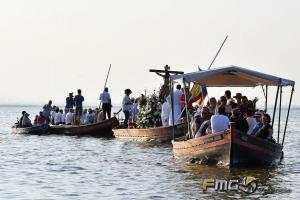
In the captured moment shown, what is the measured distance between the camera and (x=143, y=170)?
19.7m

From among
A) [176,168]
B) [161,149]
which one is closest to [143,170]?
[176,168]

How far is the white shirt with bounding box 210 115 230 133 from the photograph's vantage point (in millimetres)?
18438

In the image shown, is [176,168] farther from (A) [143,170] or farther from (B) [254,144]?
(B) [254,144]

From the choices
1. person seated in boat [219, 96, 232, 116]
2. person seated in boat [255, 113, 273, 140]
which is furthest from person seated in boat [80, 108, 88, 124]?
person seated in boat [255, 113, 273, 140]

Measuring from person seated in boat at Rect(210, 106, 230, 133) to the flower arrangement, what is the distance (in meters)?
12.2

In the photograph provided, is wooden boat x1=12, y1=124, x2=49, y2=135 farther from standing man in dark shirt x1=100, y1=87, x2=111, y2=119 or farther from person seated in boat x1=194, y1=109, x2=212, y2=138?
person seated in boat x1=194, y1=109, x2=212, y2=138

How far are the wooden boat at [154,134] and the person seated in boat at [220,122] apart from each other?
8631 millimetres

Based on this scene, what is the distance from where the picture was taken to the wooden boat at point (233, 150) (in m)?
18.1

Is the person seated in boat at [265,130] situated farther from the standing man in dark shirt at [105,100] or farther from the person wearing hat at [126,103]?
the standing man in dark shirt at [105,100]

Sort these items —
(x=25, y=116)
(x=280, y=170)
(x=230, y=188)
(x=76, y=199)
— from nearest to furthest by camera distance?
1. (x=76, y=199)
2. (x=230, y=188)
3. (x=280, y=170)
4. (x=25, y=116)

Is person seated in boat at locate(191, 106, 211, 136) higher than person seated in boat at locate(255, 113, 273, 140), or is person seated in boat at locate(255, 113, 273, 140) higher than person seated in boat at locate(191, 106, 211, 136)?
person seated in boat at locate(191, 106, 211, 136)

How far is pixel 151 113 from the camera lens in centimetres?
3095

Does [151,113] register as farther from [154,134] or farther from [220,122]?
[220,122]

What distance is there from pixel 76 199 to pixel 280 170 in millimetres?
7132
